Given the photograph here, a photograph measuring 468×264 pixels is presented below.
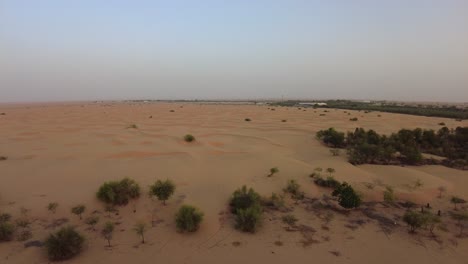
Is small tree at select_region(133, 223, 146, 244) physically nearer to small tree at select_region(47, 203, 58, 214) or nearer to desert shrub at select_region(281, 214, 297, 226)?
small tree at select_region(47, 203, 58, 214)

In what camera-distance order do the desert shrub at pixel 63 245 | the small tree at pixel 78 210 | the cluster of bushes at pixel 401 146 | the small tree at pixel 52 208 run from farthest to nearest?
1. the cluster of bushes at pixel 401 146
2. the small tree at pixel 52 208
3. the small tree at pixel 78 210
4. the desert shrub at pixel 63 245

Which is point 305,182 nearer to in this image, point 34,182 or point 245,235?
point 245,235

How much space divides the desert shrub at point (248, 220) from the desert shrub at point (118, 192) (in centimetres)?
254

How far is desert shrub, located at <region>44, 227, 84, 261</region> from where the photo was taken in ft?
14.6

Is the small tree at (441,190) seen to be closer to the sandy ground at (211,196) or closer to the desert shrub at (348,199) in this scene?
the sandy ground at (211,196)

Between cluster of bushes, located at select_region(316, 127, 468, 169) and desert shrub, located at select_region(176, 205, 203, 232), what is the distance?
21.6 ft

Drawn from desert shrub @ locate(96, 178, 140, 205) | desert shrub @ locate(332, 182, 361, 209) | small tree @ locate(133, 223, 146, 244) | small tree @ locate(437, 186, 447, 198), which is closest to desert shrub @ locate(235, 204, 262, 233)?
small tree @ locate(133, 223, 146, 244)

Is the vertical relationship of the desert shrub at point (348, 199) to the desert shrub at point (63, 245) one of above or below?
above

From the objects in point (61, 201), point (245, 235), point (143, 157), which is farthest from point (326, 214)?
point (143, 157)

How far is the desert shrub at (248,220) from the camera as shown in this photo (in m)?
5.41

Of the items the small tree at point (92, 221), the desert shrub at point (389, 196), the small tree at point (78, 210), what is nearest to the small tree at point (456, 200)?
the desert shrub at point (389, 196)

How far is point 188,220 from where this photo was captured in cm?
538

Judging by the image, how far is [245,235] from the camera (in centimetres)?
527

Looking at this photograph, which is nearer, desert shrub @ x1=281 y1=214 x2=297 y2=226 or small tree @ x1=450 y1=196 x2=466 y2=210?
desert shrub @ x1=281 y1=214 x2=297 y2=226
